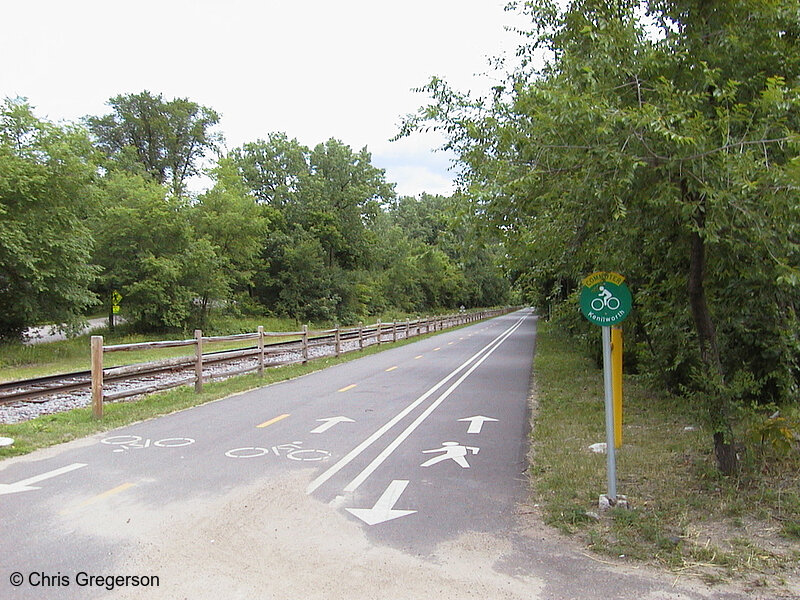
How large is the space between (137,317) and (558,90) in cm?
3078

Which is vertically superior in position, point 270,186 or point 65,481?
point 270,186

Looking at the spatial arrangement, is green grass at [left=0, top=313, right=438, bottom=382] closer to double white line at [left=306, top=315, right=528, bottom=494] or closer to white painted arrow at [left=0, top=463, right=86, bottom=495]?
double white line at [left=306, top=315, right=528, bottom=494]

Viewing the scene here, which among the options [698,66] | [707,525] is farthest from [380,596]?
[698,66]

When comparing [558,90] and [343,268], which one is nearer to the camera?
[558,90]

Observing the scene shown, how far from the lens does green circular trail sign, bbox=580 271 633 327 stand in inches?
219

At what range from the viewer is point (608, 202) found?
5.21 metres

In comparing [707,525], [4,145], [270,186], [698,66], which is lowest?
[707,525]

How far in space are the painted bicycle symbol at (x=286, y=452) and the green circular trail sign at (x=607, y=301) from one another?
3.72m

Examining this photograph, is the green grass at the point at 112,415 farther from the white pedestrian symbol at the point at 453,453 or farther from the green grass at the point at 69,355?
the green grass at the point at 69,355

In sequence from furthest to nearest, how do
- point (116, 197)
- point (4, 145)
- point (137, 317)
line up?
point (116, 197), point (137, 317), point (4, 145)

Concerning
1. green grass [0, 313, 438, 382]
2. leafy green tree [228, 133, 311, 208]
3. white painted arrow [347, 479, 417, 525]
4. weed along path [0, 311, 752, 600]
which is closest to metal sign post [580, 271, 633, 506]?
weed along path [0, 311, 752, 600]

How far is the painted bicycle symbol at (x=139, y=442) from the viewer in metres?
8.12

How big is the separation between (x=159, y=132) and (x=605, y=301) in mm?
61857

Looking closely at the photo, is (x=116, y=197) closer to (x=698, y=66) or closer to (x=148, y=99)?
(x=148, y=99)
